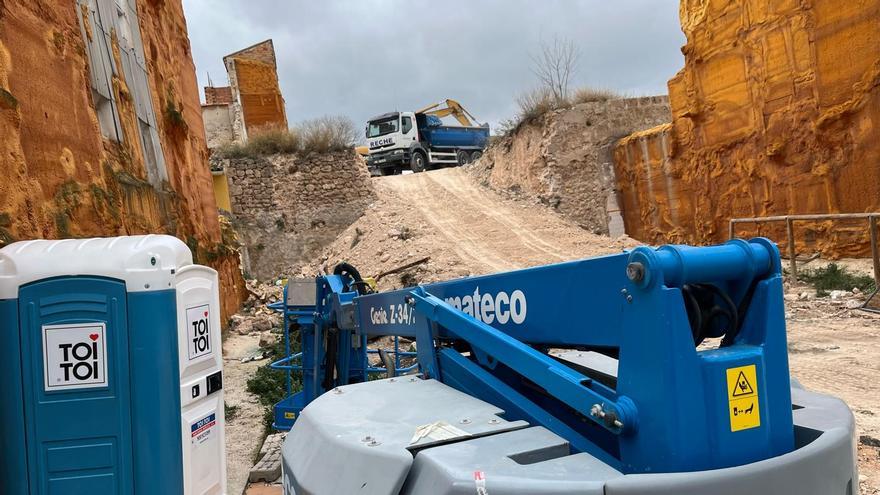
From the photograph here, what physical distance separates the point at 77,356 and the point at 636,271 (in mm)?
2603

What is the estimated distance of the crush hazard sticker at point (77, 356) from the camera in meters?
3.07

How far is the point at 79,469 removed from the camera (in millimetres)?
3111

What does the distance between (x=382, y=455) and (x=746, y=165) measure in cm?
1592

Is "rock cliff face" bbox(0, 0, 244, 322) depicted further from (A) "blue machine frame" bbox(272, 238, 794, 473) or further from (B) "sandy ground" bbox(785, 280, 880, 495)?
(B) "sandy ground" bbox(785, 280, 880, 495)

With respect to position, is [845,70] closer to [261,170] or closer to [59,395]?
[59,395]

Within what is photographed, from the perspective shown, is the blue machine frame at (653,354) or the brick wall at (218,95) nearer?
the blue machine frame at (653,354)

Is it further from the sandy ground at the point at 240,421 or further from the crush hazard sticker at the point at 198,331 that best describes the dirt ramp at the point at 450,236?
the crush hazard sticker at the point at 198,331

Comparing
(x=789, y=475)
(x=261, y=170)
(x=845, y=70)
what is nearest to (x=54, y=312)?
(x=789, y=475)

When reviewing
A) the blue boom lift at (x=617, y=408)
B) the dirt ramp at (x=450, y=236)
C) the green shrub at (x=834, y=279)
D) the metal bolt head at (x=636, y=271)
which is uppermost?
the dirt ramp at (x=450, y=236)

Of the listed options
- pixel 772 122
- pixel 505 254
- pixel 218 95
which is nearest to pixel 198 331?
pixel 505 254

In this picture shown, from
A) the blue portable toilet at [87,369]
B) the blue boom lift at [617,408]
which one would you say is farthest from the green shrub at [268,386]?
the blue boom lift at [617,408]

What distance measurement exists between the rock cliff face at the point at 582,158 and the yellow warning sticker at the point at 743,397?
2042 cm

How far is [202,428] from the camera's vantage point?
3488mm

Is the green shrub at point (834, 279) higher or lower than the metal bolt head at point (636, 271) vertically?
lower
